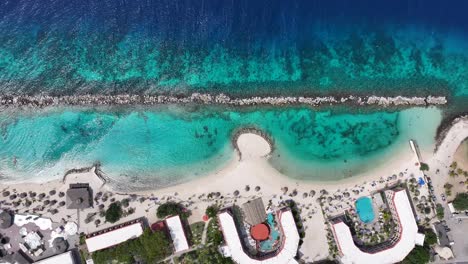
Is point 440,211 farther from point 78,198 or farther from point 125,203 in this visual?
point 78,198

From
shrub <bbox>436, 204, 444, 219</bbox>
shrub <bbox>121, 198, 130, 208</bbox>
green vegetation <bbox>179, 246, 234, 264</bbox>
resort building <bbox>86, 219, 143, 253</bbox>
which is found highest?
shrub <bbox>121, 198, 130, 208</bbox>

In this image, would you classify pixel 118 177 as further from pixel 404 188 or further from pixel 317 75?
pixel 404 188

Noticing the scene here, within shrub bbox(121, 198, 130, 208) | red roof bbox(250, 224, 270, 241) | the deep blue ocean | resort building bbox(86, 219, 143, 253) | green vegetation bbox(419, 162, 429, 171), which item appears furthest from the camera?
the deep blue ocean

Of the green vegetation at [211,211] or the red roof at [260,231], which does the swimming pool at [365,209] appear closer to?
the red roof at [260,231]

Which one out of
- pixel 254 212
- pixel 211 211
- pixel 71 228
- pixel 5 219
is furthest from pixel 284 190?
pixel 5 219

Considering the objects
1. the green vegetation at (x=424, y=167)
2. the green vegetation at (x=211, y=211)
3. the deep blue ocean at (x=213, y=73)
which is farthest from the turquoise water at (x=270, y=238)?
the green vegetation at (x=424, y=167)

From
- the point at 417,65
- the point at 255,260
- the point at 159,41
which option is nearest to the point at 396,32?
the point at 417,65

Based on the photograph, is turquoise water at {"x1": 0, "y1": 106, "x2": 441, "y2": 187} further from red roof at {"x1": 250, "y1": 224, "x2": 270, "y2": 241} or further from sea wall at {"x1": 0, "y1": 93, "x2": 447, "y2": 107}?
red roof at {"x1": 250, "y1": 224, "x2": 270, "y2": 241}

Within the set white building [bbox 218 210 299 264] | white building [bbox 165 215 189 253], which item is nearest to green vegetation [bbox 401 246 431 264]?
white building [bbox 218 210 299 264]
